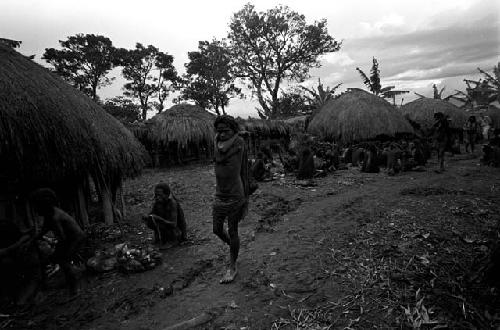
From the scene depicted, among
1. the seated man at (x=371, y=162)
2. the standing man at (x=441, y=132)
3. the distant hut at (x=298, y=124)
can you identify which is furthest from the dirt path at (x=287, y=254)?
the distant hut at (x=298, y=124)

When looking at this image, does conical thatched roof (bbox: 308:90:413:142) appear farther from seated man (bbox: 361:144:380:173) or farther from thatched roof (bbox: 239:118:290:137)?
seated man (bbox: 361:144:380:173)

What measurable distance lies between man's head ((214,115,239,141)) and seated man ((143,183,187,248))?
6.25 feet

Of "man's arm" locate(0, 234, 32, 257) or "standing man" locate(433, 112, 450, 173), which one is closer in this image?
"man's arm" locate(0, 234, 32, 257)

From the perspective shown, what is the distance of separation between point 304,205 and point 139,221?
12.1 feet

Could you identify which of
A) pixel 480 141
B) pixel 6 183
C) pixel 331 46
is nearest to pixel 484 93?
pixel 480 141

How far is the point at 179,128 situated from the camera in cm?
1539

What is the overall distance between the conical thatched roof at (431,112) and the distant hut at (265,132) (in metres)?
7.64

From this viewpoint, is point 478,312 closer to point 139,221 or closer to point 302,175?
point 139,221

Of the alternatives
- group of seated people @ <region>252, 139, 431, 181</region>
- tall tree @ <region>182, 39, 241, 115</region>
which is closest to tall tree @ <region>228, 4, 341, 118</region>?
tall tree @ <region>182, 39, 241, 115</region>

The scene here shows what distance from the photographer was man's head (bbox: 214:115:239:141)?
3.47 m

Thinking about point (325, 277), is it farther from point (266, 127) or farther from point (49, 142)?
point (266, 127)

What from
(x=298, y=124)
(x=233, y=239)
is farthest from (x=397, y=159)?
(x=298, y=124)

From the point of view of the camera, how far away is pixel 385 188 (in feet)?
25.2

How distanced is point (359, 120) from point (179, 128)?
344 inches
